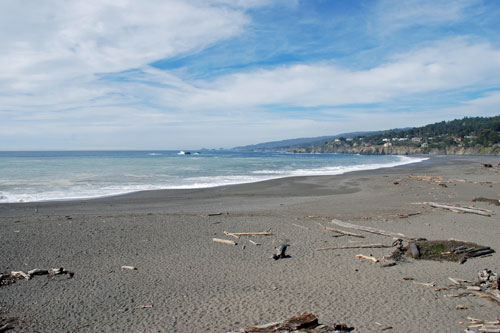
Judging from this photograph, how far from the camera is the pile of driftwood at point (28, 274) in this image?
20.7ft

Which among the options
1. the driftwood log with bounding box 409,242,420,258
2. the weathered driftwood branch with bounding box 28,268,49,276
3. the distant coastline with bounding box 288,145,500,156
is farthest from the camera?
the distant coastline with bounding box 288,145,500,156

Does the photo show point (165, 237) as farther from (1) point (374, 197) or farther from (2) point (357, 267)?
(1) point (374, 197)

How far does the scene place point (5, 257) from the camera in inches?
301

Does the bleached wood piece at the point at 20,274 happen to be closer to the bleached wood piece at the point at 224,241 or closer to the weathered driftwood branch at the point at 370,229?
the bleached wood piece at the point at 224,241

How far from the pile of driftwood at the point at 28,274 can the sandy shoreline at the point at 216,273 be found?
158 millimetres

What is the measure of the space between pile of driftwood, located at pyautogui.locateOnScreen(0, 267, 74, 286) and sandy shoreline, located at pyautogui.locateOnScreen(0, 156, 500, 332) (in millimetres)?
158

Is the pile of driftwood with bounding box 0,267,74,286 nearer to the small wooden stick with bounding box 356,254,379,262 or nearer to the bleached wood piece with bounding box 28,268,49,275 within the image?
the bleached wood piece with bounding box 28,268,49,275

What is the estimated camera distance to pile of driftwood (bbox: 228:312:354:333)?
4.32 metres

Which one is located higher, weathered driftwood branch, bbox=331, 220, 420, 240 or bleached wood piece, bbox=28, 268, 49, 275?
bleached wood piece, bbox=28, 268, 49, 275

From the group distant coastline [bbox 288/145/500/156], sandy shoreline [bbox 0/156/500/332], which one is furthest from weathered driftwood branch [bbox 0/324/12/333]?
distant coastline [bbox 288/145/500/156]

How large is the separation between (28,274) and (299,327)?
5377 mm

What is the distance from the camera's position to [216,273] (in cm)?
687

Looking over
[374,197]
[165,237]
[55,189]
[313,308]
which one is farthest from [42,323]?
[55,189]

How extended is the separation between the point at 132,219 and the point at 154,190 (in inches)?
367
